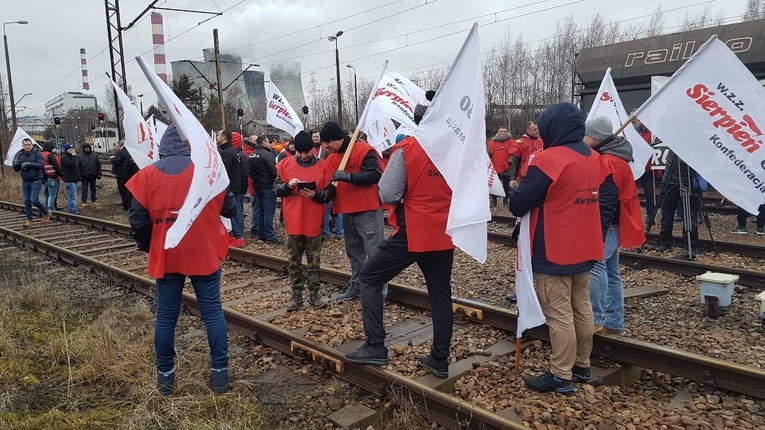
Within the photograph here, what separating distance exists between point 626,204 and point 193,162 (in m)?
3.57

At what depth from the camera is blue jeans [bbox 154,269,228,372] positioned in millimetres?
4168

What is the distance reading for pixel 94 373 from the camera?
473cm

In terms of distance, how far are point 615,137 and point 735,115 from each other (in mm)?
1118

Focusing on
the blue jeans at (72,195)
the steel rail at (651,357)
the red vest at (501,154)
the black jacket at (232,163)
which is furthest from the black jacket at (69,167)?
the steel rail at (651,357)

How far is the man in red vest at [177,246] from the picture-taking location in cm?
395

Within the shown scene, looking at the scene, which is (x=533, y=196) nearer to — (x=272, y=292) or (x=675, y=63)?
(x=272, y=292)

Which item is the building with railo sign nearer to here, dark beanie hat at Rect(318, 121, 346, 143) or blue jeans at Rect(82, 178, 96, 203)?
dark beanie hat at Rect(318, 121, 346, 143)

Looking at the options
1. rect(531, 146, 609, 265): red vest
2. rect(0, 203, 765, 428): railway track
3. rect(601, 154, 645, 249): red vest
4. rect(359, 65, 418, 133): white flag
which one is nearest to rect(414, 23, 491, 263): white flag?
rect(531, 146, 609, 265): red vest

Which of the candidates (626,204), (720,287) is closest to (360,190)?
(626,204)

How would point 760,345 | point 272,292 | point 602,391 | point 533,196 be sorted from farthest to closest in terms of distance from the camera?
point 272,292 < point 760,345 < point 602,391 < point 533,196

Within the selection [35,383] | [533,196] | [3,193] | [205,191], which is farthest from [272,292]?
[3,193]

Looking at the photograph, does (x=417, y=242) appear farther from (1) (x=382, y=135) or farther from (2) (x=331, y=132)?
(1) (x=382, y=135)

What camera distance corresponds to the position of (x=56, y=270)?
918cm

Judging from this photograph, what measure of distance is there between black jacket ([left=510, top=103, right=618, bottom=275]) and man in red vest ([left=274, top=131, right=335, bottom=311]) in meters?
2.42
